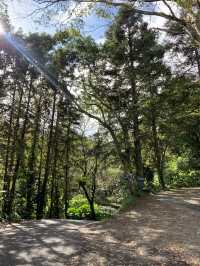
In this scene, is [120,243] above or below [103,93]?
below

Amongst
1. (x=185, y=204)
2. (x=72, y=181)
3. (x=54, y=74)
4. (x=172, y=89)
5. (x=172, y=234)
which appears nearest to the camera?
(x=172, y=234)

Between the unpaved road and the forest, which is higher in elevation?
the forest

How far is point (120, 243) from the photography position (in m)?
8.64

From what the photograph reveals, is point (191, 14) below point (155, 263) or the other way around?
the other way around

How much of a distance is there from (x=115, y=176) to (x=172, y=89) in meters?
23.5

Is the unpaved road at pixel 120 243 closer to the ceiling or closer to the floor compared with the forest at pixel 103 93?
closer to the floor

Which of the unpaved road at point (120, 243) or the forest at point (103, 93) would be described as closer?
the unpaved road at point (120, 243)

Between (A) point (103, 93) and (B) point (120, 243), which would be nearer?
(B) point (120, 243)

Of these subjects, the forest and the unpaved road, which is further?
the forest

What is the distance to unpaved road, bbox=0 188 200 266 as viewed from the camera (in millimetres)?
7027

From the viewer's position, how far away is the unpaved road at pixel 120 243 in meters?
7.03

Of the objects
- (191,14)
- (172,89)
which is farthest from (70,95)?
(191,14)

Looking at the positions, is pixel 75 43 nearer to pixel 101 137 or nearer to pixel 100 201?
pixel 101 137

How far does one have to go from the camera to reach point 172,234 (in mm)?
9211
